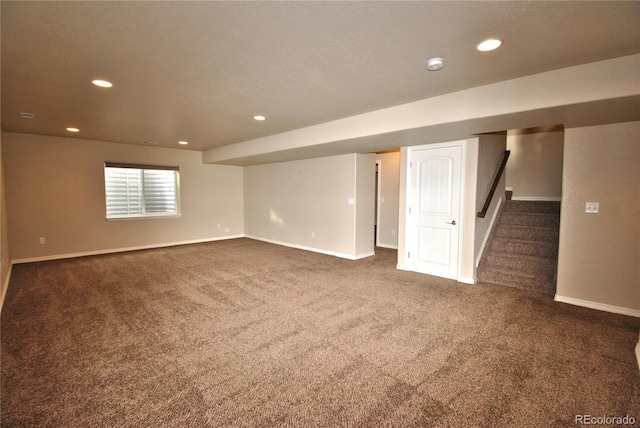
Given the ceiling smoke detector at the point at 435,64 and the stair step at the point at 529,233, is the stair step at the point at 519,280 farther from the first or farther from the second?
the ceiling smoke detector at the point at 435,64

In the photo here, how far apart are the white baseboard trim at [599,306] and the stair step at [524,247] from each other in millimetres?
892

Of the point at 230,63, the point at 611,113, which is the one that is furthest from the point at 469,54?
the point at 230,63

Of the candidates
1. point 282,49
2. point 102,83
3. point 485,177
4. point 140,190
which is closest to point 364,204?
point 485,177

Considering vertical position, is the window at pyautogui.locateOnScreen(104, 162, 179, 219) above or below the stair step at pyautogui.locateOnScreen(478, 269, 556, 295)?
above

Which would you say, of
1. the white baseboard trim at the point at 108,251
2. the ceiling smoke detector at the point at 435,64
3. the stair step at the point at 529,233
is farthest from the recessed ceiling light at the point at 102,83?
the stair step at the point at 529,233

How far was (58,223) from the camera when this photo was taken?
18.4ft

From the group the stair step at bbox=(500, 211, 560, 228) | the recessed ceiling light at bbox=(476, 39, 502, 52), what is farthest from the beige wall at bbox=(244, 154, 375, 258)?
the recessed ceiling light at bbox=(476, 39, 502, 52)

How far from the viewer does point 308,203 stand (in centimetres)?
656

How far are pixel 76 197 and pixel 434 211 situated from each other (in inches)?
268

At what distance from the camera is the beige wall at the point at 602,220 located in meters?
3.09

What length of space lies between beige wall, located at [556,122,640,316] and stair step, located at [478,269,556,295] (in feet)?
1.05

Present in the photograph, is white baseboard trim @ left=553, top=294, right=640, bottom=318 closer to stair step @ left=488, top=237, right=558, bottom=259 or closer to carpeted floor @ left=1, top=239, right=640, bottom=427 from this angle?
carpeted floor @ left=1, top=239, right=640, bottom=427

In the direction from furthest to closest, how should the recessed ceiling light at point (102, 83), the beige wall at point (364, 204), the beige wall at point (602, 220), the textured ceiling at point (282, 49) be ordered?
the beige wall at point (364, 204) → the beige wall at point (602, 220) → the recessed ceiling light at point (102, 83) → the textured ceiling at point (282, 49)

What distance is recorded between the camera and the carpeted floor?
1.75m
